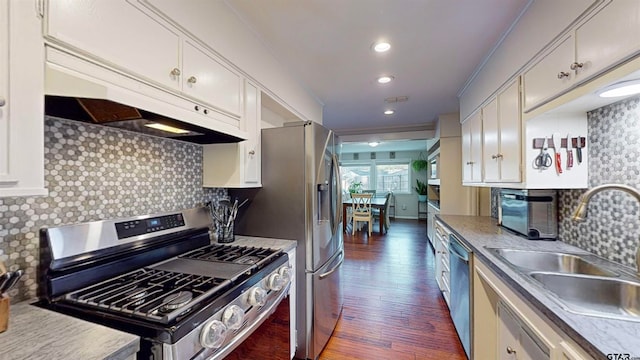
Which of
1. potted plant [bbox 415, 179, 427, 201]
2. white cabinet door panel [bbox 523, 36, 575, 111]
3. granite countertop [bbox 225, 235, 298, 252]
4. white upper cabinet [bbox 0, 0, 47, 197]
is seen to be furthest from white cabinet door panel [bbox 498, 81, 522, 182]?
potted plant [bbox 415, 179, 427, 201]

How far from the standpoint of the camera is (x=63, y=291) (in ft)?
3.20

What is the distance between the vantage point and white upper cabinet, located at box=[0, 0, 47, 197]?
0.67 m

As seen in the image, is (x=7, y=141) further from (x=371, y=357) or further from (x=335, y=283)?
(x=371, y=357)

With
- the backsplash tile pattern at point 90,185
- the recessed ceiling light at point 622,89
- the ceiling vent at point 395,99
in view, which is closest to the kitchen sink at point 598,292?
the recessed ceiling light at point 622,89

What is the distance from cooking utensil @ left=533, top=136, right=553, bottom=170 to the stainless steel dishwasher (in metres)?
0.70

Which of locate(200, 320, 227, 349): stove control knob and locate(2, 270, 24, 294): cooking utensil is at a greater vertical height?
locate(2, 270, 24, 294): cooking utensil

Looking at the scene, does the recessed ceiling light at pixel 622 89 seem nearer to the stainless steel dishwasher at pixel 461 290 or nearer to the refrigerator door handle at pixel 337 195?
the stainless steel dishwasher at pixel 461 290

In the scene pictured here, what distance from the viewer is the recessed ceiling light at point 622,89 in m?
1.02

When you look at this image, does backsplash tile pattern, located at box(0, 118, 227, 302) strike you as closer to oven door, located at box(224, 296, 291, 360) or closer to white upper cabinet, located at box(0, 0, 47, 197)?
white upper cabinet, located at box(0, 0, 47, 197)

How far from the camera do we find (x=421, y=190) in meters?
8.11

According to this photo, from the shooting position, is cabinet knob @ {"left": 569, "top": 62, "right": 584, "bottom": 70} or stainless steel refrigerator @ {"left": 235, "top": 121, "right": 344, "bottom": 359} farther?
stainless steel refrigerator @ {"left": 235, "top": 121, "right": 344, "bottom": 359}

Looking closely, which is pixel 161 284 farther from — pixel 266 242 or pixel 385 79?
pixel 385 79

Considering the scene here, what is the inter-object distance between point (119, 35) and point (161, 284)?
982 millimetres

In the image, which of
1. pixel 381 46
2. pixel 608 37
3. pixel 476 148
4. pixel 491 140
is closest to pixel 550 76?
pixel 608 37
